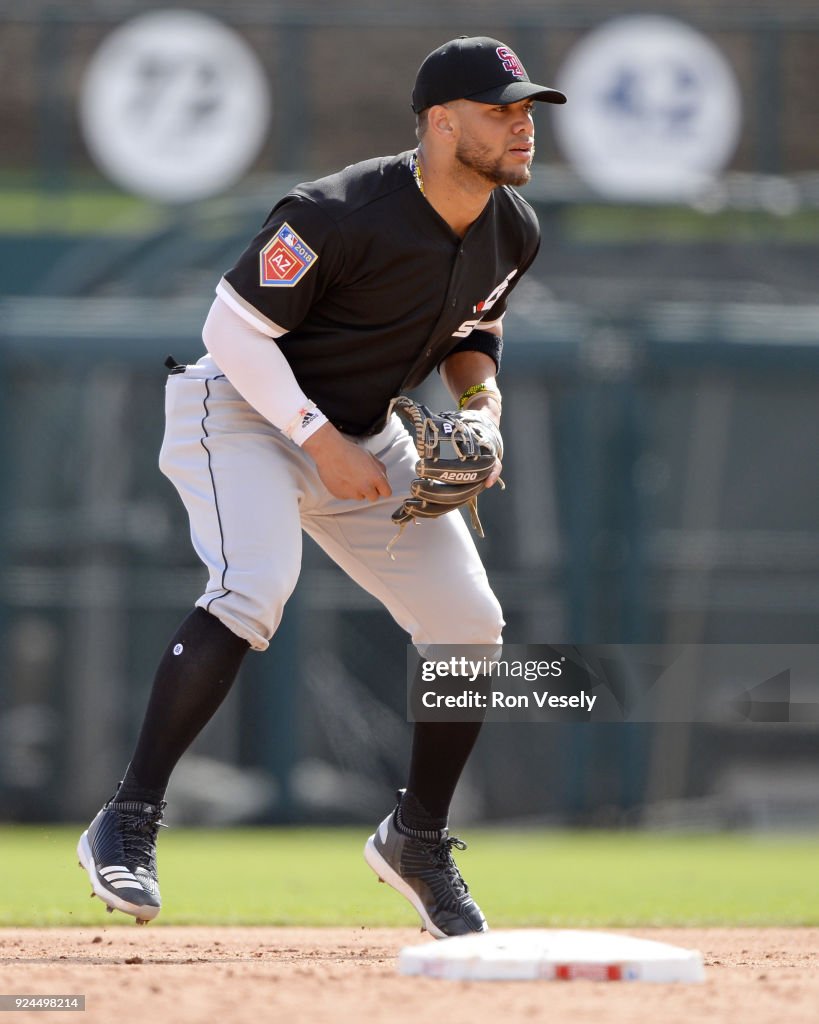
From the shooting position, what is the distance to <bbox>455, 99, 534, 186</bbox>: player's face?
12.2ft

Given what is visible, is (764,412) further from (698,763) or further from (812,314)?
(698,763)

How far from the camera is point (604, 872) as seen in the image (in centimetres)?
681

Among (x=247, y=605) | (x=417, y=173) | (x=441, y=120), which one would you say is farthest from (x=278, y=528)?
(x=441, y=120)

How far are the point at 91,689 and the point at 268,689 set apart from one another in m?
0.98

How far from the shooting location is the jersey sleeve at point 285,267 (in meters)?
3.61

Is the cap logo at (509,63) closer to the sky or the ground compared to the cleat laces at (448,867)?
closer to the sky

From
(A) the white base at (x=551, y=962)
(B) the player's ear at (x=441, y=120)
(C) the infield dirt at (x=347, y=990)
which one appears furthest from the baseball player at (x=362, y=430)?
(A) the white base at (x=551, y=962)

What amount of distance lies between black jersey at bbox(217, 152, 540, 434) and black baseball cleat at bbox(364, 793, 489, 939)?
984 millimetres

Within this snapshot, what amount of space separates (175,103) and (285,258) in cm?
1147

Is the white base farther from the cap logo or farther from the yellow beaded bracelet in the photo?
the cap logo

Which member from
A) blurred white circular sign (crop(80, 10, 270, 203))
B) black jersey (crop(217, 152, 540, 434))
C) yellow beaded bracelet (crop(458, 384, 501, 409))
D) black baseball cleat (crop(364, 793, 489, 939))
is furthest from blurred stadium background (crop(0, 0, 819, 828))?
black jersey (crop(217, 152, 540, 434))

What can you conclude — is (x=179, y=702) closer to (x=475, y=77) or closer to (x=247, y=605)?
(x=247, y=605)

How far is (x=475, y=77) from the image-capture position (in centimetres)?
374

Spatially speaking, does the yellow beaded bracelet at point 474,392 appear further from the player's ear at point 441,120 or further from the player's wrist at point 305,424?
the player's ear at point 441,120
